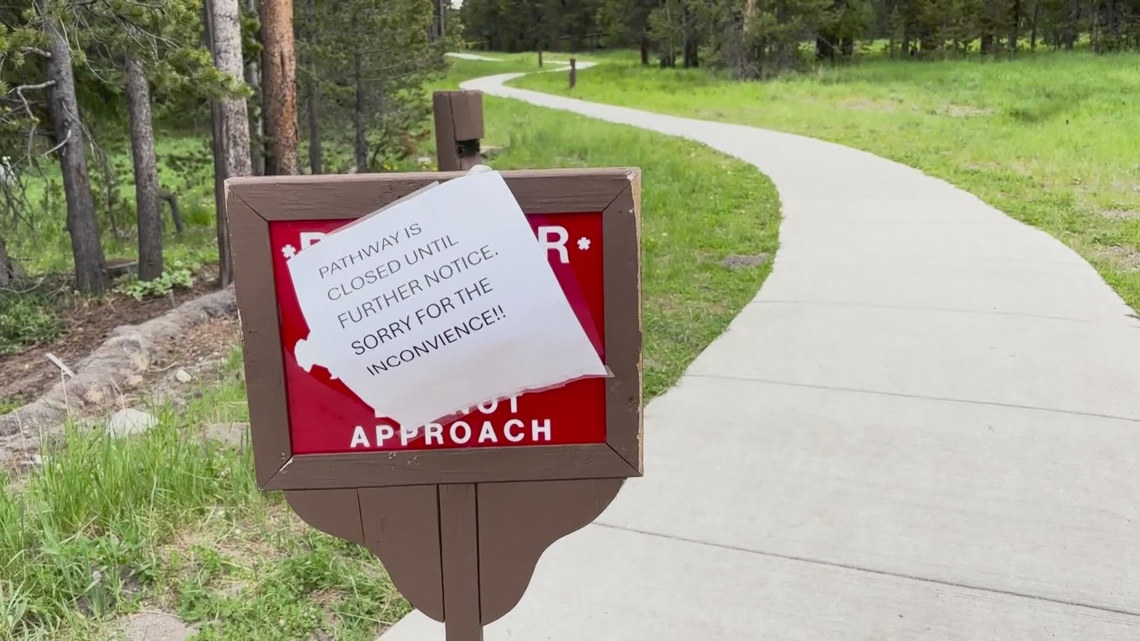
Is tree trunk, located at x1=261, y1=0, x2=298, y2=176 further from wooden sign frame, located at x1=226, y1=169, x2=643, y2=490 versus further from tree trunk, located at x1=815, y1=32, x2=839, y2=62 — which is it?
Answer: tree trunk, located at x1=815, y1=32, x2=839, y2=62

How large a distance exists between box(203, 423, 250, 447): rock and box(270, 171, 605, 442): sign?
8.07 ft

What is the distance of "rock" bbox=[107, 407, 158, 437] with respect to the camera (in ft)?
12.8

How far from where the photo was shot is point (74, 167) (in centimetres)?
797

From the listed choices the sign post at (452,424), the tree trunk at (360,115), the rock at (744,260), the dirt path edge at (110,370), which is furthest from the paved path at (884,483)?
the tree trunk at (360,115)

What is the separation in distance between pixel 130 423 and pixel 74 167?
4.37 m

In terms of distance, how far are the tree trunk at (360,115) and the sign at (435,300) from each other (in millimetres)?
11516

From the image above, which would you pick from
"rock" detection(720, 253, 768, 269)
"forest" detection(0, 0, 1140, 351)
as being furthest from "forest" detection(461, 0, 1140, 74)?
"rock" detection(720, 253, 768, 269)

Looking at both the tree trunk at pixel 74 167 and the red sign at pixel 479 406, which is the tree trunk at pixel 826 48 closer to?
the tree trunk at pixel 74 167

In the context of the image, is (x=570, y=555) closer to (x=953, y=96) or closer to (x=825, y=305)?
(x=825, y=305)

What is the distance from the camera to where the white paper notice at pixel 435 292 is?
5.43ft

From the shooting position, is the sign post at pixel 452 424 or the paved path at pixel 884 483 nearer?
the sign post at pixel 452 424

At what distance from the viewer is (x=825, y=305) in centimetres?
598

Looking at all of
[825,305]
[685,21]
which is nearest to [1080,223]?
[825,305]

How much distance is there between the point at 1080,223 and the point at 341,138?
9338 millimetres
